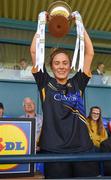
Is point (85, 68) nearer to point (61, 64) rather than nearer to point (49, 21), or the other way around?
point (61, 64)

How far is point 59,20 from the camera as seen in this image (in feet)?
8.28

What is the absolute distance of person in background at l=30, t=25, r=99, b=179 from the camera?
2.05 meters

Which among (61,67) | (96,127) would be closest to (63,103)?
(61,67)

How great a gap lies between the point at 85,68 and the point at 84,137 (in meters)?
0.52

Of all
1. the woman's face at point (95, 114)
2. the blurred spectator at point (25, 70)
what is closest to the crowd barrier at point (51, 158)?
the woman's face at point (95, 114)

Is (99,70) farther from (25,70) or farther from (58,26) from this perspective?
(58,26)

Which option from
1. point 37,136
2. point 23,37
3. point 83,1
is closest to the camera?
point 37,136

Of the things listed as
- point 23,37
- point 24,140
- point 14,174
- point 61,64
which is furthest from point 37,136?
point 23,37

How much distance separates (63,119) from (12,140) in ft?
1.10

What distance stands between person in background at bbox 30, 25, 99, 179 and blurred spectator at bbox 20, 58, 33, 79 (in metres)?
2.89

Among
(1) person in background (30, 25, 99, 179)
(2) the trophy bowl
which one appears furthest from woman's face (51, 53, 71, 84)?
(2) the trophy bowl

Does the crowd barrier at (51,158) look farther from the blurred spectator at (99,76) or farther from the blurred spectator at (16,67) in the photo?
the blurred spectator at (99,76)

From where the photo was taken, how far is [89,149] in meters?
2.13

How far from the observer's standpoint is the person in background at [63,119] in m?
2.05
